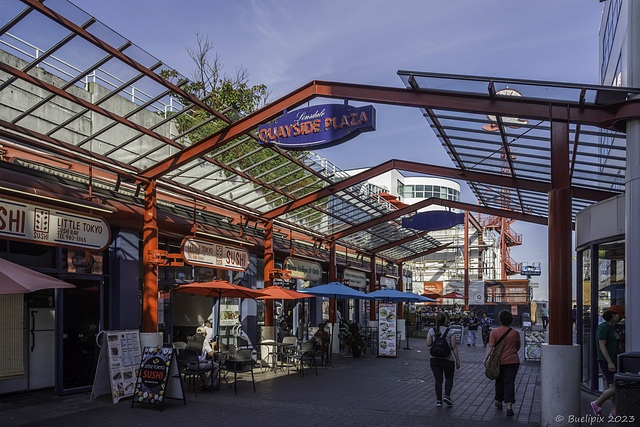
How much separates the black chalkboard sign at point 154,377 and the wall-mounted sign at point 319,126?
14.3 ft

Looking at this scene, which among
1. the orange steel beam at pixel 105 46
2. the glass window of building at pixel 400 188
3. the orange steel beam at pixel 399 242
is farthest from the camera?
the glass window of building at pixel 400 188

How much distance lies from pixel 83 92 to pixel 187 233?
4.13m

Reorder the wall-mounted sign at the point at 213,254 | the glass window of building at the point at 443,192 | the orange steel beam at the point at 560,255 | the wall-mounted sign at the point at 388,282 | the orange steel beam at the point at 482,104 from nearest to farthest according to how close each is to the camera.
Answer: the orange steel beam at the point at 560,255
the orange steel beam at the point at 482,104
the wall-mounted sign at the point at 213,254
the wall-mounted sign at the point at 388,282
the glass window of building at the point at 443,192

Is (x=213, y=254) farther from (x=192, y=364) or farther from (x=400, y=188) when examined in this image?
(x=400, y=188)

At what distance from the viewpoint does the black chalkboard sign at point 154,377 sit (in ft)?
34.7

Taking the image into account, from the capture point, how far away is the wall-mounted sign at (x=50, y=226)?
980 centimetres

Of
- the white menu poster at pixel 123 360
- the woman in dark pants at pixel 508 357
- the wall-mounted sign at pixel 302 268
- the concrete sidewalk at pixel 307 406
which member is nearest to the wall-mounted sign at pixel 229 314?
the wall-mounted sign at pixel 302 268

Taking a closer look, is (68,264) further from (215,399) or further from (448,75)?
(448,75)

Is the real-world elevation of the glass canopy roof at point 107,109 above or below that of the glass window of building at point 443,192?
below

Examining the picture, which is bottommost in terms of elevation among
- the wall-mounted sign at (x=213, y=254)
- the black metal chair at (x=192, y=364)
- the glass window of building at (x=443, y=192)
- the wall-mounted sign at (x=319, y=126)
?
the black metal chair at (x=192, y=364)

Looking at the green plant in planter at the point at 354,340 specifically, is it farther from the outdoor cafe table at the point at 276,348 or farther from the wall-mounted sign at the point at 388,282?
the wall-mounted sign at the point at 388,282

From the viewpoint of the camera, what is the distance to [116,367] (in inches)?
451

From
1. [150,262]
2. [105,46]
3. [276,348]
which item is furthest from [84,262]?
[276,348]

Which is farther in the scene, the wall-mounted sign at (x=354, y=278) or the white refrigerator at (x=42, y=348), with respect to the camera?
the wall-mounted sign at (x=354, y=278)
